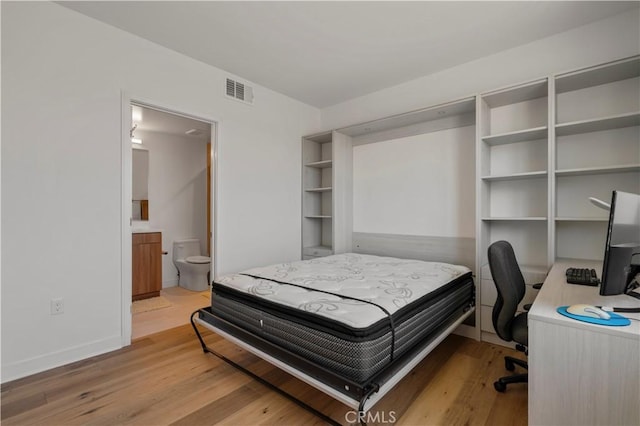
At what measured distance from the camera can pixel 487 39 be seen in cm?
262

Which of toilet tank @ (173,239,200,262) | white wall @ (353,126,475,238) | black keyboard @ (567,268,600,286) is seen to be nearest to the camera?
black keyboard @ (567,268,600,286)

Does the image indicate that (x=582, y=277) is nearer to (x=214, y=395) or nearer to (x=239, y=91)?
(x=214, y=395)

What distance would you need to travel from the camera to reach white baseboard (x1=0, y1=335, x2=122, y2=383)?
80.5 inches

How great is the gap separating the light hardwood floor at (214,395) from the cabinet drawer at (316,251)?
175cm

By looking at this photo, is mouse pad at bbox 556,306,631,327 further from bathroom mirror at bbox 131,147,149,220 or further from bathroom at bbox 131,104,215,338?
bathroom mirror at bbox 131,147,149,220

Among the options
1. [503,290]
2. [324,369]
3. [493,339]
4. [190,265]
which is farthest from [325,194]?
[324,369]

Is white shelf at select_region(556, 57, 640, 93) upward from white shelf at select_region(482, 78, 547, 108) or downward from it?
upward

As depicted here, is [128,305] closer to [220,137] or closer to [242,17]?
[220,137]

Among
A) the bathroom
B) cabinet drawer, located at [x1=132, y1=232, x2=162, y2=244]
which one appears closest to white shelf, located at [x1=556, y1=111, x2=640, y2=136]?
the bathroom

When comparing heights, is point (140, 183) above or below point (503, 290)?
above

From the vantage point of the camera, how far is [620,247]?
1243 mm

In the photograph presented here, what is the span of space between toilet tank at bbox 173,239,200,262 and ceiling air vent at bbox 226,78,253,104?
2.52 m

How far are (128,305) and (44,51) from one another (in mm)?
2009

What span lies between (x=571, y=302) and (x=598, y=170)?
138 centimetres
